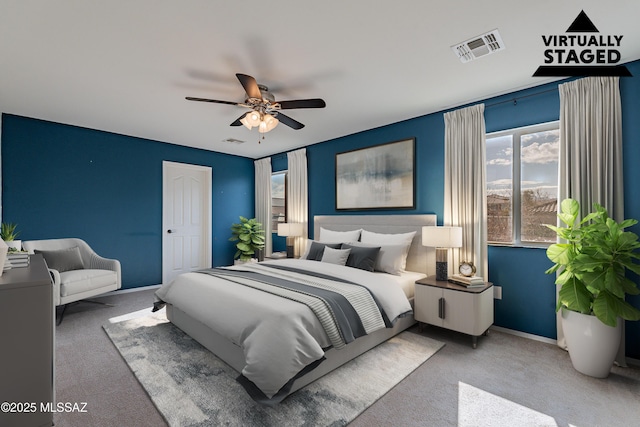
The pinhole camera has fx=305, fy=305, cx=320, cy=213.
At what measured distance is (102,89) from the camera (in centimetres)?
318

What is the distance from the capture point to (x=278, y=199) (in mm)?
6293

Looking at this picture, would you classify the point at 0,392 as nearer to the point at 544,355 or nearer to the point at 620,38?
the point at 544,355

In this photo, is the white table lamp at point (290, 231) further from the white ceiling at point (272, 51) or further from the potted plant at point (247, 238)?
the white ceiling at point (272, 51)

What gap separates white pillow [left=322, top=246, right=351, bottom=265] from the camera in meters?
3.78

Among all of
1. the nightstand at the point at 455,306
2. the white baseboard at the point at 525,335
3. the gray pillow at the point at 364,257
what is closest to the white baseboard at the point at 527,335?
the white baseboard at the point at 525,335

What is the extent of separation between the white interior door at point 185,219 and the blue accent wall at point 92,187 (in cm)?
13

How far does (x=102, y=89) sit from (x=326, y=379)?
3.56m

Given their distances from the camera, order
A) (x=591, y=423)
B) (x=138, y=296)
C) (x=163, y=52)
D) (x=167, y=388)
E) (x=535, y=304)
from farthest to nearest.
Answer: (x=138, y=296) → (x=535, y=304) → (x=163, y=52) → (x=167, y=388) → (x=591, y=423)

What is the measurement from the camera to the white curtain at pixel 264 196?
6336mm

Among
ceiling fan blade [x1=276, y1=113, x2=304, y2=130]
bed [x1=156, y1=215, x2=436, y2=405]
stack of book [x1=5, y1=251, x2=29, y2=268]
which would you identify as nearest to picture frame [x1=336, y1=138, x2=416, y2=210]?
bed [x1=156, y1=215, x2=436, y2=405]

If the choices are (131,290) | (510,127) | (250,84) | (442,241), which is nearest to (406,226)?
(442,241)

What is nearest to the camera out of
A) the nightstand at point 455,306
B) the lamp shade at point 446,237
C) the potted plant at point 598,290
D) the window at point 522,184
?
the potted plant at point 598,290

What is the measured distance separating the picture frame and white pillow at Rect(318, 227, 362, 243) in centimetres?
51

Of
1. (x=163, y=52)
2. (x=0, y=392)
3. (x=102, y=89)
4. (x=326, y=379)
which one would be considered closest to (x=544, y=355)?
(x=326, y=379)
